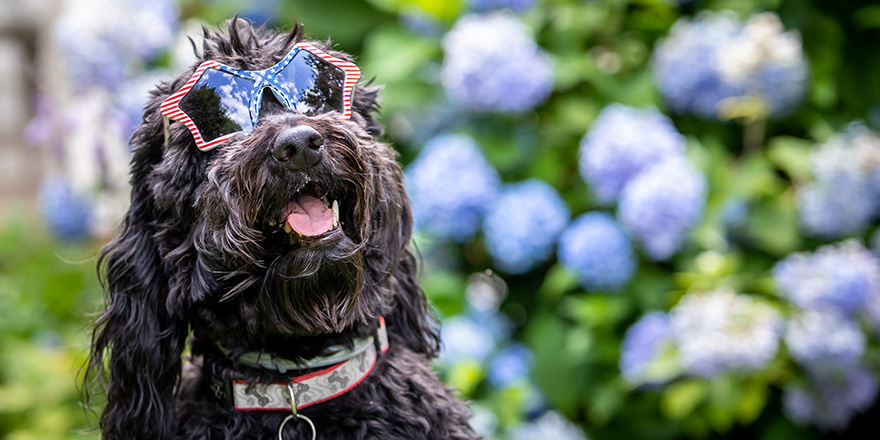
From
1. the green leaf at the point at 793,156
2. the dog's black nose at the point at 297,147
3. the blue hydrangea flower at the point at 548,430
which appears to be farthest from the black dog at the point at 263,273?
the green leaf at the point at 793,156

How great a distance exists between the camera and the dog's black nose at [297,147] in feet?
4.78

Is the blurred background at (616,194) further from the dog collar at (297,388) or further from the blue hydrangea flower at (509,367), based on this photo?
the dog collar at (297,388)

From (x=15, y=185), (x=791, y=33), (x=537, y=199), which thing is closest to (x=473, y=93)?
(x=537, y=199)

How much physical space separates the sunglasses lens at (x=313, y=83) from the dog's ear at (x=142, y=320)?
0.96 feet

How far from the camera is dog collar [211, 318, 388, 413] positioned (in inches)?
65.2

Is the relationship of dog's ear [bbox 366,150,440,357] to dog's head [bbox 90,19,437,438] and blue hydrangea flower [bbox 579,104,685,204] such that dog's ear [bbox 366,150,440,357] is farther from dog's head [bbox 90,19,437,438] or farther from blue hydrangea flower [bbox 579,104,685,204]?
blue hydrangea flower [bbox 579,104,685,204]

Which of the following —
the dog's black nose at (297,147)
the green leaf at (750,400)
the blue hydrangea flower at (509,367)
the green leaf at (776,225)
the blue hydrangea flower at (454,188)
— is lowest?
the blue hydrangea flower at (509,367)

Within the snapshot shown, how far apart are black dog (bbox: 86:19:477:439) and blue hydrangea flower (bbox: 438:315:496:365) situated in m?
1.38

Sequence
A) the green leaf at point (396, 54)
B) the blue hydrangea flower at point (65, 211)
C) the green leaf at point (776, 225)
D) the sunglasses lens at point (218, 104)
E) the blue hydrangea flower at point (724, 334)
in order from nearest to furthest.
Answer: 1. the sunglasses lens at point (218, 104)
2. the blue hydrangea flower at point (724, 334)
3. the green leaf at point (776, 225)
4. the green leaf at point (396, 54)
5. the blue hydrangea flower at point (65, 211)

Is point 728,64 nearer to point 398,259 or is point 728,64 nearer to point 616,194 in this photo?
point 616,194

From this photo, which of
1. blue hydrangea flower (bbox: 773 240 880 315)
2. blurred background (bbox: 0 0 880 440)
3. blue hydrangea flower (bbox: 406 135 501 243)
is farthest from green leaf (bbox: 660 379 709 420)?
blue hydrangea flower (bbox: 406 135 501 243)

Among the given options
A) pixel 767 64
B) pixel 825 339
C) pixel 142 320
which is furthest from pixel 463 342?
pixel 142 320

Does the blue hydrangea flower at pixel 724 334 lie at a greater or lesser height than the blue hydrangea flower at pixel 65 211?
greater

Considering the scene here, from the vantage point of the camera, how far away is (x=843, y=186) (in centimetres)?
312
